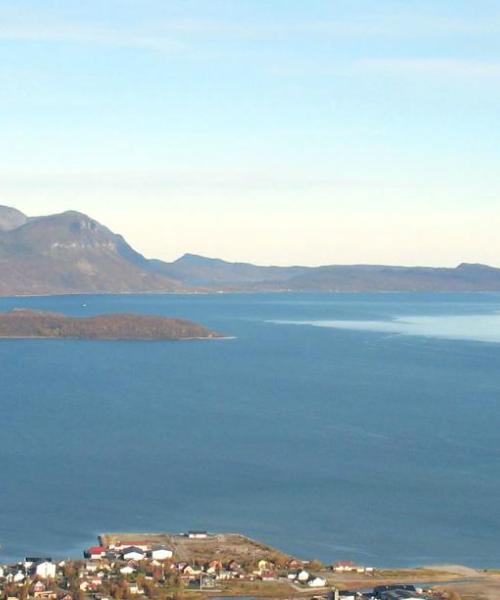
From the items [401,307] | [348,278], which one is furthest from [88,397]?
[348,278]

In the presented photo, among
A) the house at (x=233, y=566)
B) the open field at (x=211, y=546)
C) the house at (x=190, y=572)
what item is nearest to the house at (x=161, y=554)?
the open field at (x=211, y=546)

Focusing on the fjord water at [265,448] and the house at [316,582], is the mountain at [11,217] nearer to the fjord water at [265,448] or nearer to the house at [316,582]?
the fjord water at [265,448]

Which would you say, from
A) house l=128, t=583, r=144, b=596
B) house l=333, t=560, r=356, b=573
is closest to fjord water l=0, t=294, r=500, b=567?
house l=333, t=560, r=356, b=573

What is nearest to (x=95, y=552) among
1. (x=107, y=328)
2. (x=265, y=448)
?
(x=265, y=448)

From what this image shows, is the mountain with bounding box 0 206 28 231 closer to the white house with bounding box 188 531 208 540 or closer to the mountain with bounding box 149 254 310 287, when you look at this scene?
the mountain with bounding box 149 254 310 287

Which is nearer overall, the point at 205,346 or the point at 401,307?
the point at 205,346

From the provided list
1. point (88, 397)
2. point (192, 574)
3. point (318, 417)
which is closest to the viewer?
point (192, 574)

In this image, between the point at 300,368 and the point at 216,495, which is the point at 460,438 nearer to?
the point at 216,495

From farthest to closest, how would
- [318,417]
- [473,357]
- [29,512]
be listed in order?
[473,357]
[318,417]
[29,512]
